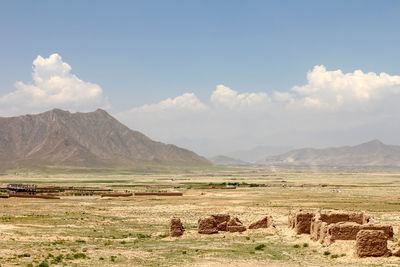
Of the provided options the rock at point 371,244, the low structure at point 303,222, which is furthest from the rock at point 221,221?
the rock at point 371,244

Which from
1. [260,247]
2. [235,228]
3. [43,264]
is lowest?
[260,247]

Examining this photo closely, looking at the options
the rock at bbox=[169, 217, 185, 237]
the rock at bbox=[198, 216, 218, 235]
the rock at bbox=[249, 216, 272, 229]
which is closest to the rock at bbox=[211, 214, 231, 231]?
the rock at bbox=[198, 216, 218, 235]

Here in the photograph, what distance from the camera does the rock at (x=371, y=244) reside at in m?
24.8

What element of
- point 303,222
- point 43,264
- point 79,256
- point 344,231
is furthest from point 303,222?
point 43,264

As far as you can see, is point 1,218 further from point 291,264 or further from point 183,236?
point 291,264

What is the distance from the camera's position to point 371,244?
2489cm

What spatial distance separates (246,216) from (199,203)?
64.0ft

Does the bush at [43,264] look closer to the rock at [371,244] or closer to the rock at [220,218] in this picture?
the rock at [220,218]

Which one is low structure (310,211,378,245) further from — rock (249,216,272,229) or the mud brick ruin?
rock (249,216,272,229)

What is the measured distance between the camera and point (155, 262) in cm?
2602

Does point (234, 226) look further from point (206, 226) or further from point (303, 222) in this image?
point (303, 222)

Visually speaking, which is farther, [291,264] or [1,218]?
[1,218]

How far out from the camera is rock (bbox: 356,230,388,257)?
2484 cm

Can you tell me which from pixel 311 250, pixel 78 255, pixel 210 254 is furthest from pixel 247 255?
pixel 78 255
